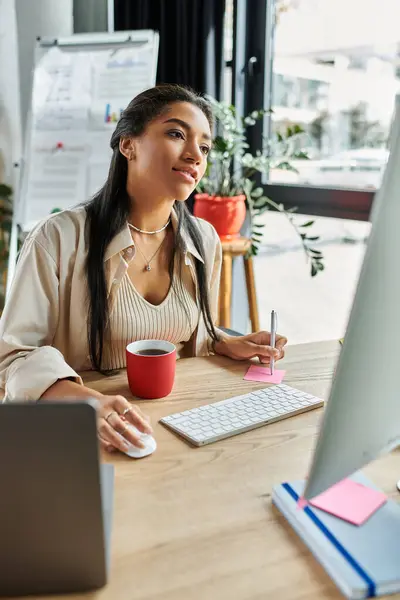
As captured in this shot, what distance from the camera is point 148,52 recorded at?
9.13ft

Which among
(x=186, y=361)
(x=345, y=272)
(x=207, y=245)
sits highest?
(x=207, y=245)

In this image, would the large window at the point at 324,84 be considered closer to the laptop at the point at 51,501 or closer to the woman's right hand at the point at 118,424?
the woman's right hand at the point at 118,424

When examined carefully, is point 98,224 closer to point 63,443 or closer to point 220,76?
point 63,443

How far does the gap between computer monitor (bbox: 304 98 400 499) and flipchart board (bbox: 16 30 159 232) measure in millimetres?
2525

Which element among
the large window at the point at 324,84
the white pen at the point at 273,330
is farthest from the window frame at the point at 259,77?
the white pen at the point at 273,330

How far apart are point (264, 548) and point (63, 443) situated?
0.28 m

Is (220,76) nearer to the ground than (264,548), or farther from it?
farther from it

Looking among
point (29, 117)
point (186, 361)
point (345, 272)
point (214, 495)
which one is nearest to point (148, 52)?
point (29, 117)

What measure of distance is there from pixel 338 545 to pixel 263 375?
1.82ft

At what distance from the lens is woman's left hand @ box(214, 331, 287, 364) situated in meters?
1.21

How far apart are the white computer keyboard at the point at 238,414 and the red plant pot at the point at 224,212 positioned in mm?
1500

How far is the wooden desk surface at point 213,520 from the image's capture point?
0.58 m

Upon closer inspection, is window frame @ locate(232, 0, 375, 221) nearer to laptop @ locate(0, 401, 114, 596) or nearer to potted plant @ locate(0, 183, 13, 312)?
potted plant @ locate(0, 183, 13, 312)

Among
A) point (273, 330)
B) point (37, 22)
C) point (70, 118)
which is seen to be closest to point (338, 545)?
point (273, 330)
